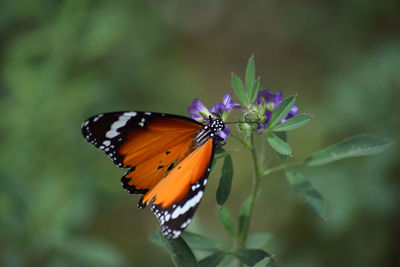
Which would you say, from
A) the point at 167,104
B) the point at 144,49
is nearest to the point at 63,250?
the point at 167,104

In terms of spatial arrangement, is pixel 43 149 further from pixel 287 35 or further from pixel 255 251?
pixel 287 35

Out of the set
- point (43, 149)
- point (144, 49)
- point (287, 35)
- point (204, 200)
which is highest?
point (144, 49)

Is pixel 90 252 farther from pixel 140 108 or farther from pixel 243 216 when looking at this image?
pixel 140 108

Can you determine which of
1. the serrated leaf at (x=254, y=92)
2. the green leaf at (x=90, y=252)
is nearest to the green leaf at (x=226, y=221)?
the serrated leaf at (x=254, y=92)

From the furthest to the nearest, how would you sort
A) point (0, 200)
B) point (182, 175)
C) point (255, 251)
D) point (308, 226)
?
point (308, 226), point (0, 200), point (255, 251), point (182, 175)

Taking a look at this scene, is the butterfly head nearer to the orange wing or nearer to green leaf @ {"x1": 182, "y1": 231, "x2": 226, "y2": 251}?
the orange wing
